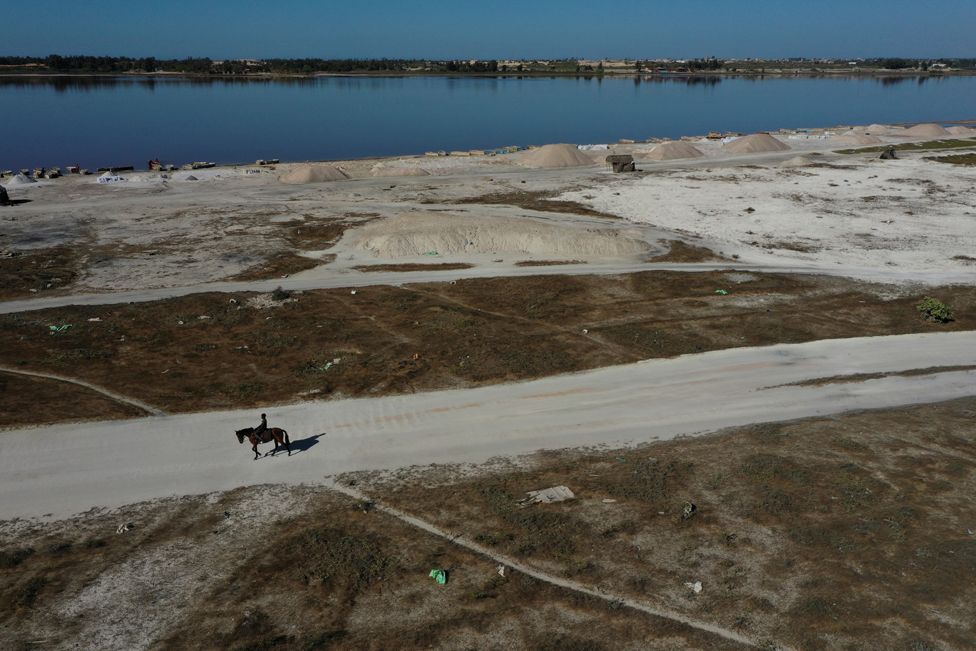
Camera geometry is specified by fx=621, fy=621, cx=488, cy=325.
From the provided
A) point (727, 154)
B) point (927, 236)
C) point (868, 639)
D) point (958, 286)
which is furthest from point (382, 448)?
point (727, 154)

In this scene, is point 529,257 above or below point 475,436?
above

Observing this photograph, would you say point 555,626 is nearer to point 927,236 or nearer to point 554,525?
point 554,525

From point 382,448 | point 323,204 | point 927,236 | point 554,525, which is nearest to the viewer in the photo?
point 554,525

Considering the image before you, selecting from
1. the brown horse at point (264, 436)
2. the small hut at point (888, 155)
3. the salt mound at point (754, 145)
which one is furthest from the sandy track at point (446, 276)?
the salt mound at point (754, 145)

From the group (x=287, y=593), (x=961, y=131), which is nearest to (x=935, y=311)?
(x=287, y=593)

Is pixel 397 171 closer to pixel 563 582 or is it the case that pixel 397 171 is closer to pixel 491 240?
pixel 491 240

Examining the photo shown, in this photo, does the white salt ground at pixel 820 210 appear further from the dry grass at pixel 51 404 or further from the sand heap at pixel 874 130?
→ the sand heap at pixel 874 130
